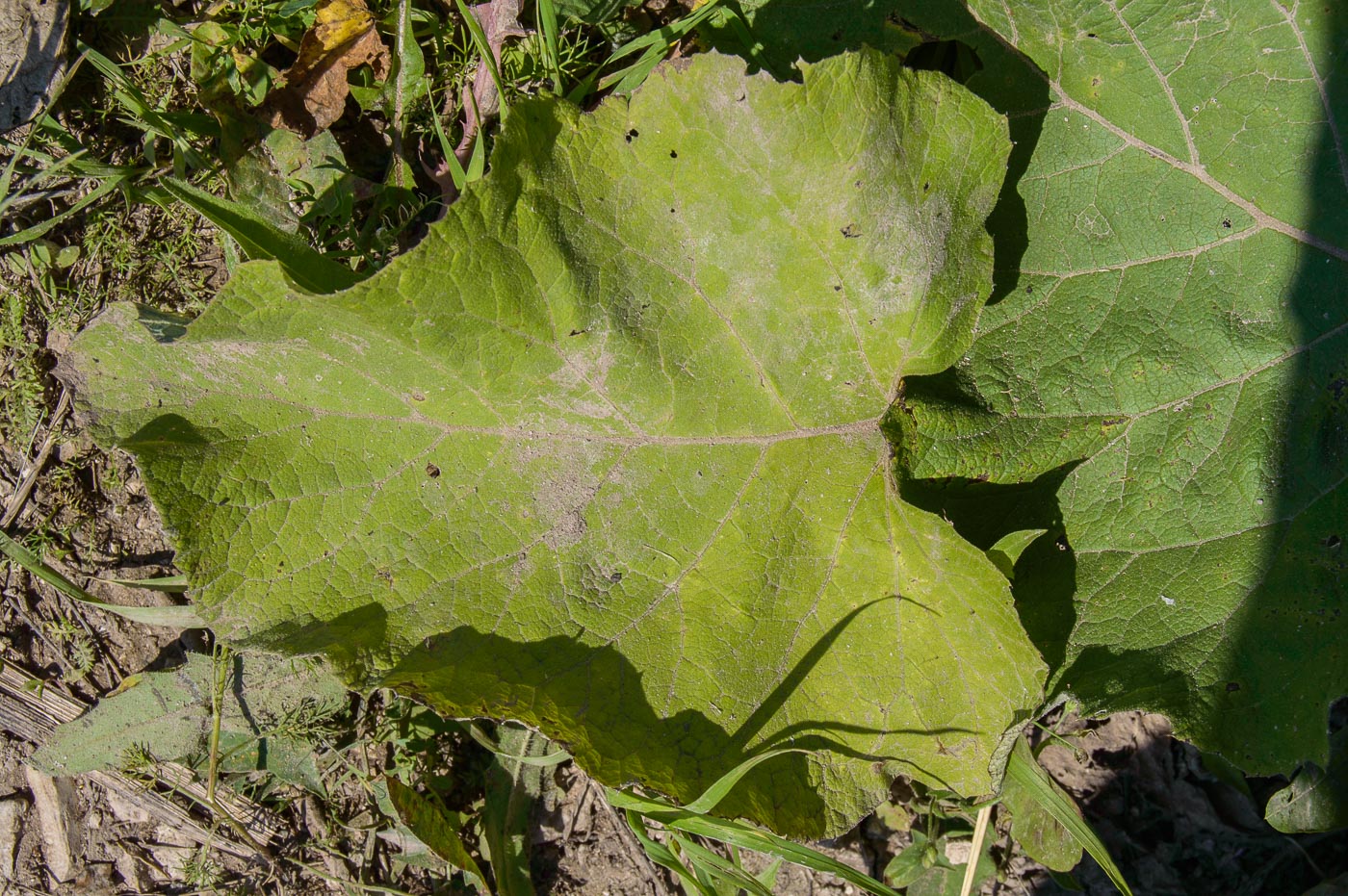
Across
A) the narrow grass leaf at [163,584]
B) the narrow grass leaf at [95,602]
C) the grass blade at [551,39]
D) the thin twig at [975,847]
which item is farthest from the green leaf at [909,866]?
the grass blade at [551,39]

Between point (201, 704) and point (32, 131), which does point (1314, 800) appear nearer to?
point (201, 704)

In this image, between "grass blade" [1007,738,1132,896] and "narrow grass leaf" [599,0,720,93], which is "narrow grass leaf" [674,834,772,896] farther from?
"narrow grass leaf" [599,0,720,93]

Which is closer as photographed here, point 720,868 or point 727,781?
point 727,781

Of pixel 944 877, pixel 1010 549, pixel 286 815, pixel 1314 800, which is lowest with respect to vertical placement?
pixel 944 877

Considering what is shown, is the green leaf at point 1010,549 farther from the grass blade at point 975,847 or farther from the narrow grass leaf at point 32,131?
the narrow grass leaf at point 32,131

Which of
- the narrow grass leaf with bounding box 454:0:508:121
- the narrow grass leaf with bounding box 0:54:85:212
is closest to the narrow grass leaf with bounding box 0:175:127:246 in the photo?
the narrow grass leaf with bounding box 0:54:85:212

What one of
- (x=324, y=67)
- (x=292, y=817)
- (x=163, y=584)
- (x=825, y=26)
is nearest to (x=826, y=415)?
(x=825, y=26)

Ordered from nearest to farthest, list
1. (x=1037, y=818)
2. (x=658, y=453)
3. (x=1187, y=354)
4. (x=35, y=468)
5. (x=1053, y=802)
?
(x=658, y=453) < (x=1187, y=354) < (x=1053, y=802) < (x=1037, y=818) < (x=35, y=468)
